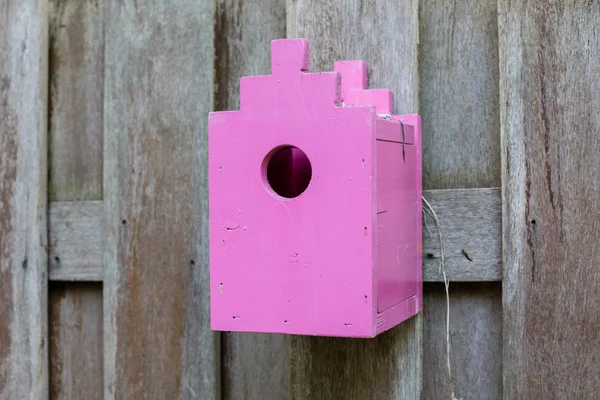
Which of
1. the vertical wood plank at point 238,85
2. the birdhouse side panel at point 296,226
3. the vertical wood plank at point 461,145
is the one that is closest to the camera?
the birdhouse side panel at point 296,226

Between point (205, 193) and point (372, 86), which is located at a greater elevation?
point (372, 86)

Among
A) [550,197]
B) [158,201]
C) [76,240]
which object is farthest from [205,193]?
[550,197]

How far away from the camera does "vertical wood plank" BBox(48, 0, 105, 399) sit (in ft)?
7.29

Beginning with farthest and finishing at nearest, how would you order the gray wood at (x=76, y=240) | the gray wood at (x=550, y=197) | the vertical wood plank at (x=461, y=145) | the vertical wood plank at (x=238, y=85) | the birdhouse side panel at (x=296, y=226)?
1. the gray wood at (x=76, y=240)
2. the vertical wood plank at (x=238, y=85)
3. the vertical wood plank at (x=461, y=145)
4. the gray wood at (x=550, y=197)
5. the birdhouse side panel at (x=296, y=226)

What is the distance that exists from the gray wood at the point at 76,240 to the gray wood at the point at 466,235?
82 centimetres

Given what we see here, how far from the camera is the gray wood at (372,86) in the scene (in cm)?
185

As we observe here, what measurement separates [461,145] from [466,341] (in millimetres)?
415

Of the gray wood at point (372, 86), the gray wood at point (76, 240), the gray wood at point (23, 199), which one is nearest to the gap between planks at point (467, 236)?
the gray wood at point (372, 86)

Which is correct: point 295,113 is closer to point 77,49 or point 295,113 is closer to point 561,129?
point 561,129

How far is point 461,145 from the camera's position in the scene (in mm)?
1861

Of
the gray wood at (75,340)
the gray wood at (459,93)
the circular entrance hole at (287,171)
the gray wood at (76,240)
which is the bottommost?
the gray wood at (75,340)

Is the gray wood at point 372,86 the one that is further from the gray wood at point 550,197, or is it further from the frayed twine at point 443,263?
the gray wood at point 550,197

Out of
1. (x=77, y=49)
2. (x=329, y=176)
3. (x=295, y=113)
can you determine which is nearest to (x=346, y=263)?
(x=329, y=176)

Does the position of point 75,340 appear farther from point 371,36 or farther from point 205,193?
point 371,36
